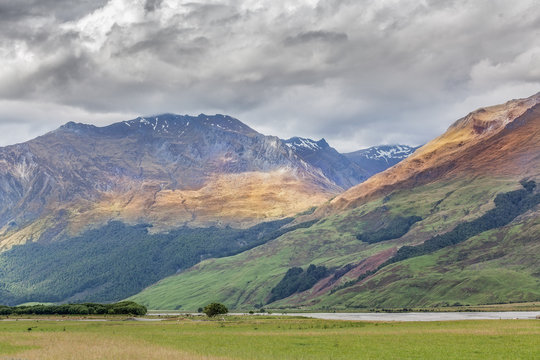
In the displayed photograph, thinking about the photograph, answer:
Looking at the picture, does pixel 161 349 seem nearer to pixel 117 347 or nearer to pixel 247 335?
pixel 117 347

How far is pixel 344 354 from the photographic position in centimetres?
8500

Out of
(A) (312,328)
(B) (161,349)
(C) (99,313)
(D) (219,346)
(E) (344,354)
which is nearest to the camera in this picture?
(E) (344,354)

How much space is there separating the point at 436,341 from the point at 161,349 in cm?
4388

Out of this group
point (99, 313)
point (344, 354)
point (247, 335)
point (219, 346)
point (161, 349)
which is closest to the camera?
point (344, 354)

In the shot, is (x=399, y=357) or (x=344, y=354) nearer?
(x=399, y=357)

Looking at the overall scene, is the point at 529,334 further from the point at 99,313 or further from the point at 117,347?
the point at 99,313

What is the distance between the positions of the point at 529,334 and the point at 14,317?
15504 cm

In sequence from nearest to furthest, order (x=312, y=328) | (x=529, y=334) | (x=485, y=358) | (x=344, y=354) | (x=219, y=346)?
(x=485, y=358), (x=344, y=354), (x=219, y=346), (x=529, y=334), (x=312, y=328)

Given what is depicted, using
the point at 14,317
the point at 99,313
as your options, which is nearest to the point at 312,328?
the point at 99,313

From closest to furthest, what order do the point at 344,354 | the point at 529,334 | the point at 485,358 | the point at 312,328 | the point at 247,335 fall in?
the point at 485,358 → the point at 344,354 → the point at 529,334 → the point at 247,335 → the point at 312,328

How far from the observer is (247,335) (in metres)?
122

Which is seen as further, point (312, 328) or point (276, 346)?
point (312, 328)

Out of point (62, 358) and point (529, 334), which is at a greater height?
point (62, 358)

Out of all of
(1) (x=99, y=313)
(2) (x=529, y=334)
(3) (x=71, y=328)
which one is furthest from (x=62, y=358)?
(1) (x=99, y=313)
